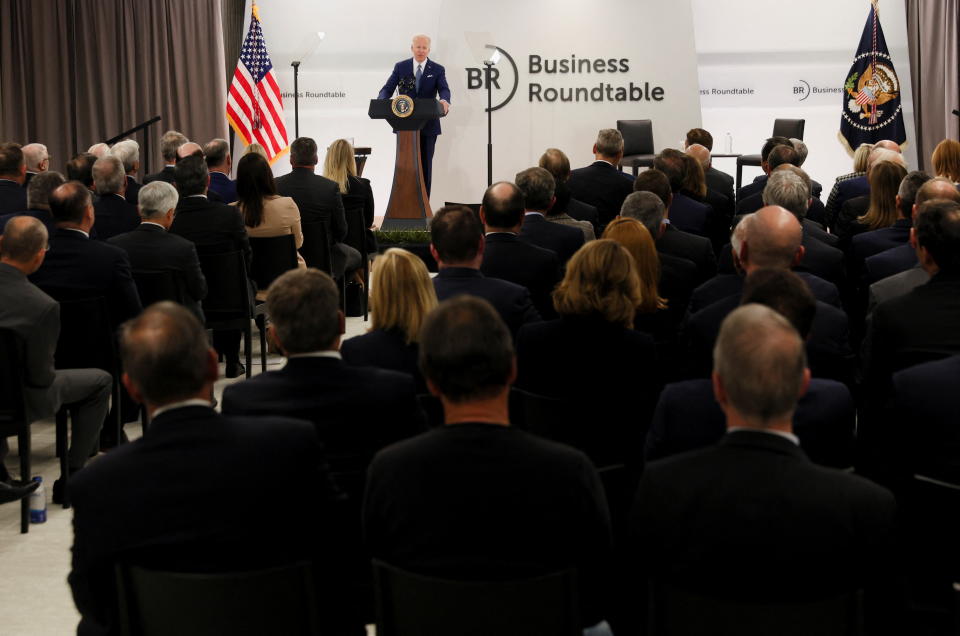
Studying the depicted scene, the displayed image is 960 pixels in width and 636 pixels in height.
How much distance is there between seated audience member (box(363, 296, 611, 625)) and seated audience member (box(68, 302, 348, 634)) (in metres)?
0.21

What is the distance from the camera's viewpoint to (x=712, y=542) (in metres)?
1.94

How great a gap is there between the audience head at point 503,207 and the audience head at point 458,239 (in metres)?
0.73

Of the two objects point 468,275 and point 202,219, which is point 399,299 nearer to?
point 468,275

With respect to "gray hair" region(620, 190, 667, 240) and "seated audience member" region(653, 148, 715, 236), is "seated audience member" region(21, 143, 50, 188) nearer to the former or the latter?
"seated audience member" region(653, 148, 715, 236)

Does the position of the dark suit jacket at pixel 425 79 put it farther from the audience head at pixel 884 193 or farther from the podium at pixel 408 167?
the audience head at pixel 884 193

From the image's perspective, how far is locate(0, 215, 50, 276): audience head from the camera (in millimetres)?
4352

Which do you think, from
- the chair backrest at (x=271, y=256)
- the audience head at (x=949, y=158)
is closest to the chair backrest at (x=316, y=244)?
the chair backrest at (x=271, y=256)

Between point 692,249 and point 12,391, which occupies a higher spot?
point 692,249

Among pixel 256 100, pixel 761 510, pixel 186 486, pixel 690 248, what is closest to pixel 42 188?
pixel 690 248

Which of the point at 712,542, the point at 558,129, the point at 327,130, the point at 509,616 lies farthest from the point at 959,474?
the point at 327,130

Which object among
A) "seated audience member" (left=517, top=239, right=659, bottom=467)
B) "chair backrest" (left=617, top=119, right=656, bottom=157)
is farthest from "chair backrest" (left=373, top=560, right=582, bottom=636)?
"chair backrest" (left=617, top=119, right=656, bottom=157)

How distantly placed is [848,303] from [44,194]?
13.6 ft

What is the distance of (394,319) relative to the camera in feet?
11.3

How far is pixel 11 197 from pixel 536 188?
10.9 ft
